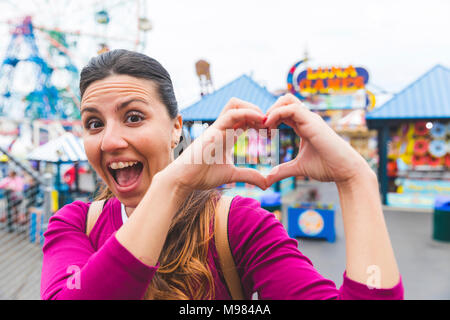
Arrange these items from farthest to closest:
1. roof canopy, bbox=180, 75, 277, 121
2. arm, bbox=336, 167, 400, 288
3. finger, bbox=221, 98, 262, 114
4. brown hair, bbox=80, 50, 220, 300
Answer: roof canopy, bbox=180, 75, 277, 121, brown hair, bbox=80, 50, 220, 300, finger, bbox=221, 98, 262, 114, arm, bbox=336, 167, 400, 288

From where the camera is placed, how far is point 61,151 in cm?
477

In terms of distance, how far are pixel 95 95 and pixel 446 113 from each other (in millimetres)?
8812

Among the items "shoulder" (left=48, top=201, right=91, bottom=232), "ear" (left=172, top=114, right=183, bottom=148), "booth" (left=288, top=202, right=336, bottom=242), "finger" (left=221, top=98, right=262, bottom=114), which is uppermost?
"finger" (left=221, top=98, right=262, bottom=114)

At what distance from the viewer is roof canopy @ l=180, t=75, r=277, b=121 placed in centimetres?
760

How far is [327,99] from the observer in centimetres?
1641

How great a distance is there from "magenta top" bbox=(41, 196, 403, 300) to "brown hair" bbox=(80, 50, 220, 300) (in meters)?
0.04

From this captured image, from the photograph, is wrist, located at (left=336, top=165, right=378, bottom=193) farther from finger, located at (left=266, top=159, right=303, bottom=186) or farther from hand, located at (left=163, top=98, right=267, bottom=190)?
hand, located at (left=163, top=98, right=267, bottom=190)

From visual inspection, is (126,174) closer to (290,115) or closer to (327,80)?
(290,115)

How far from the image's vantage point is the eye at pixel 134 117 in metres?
0.92

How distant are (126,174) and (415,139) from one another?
→ 371 inches

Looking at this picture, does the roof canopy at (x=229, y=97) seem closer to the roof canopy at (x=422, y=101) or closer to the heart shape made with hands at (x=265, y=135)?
the roof canopy at (x=422, y=101)

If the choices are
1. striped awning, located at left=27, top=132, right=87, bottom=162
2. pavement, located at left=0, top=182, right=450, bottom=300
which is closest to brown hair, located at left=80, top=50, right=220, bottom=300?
pavement, located at left=0, top=182, right=450, bottom=300

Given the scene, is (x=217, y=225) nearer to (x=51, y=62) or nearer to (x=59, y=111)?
(x=51, y=62)
